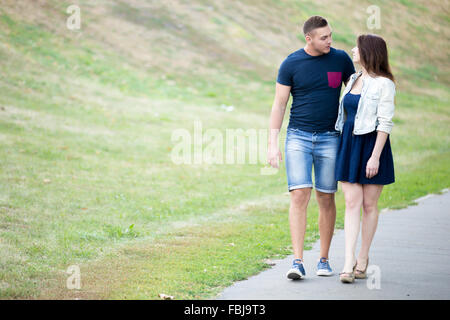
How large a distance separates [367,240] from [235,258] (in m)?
1.64

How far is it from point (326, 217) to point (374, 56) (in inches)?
63.1

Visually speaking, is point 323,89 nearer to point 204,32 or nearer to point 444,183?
point 444,183

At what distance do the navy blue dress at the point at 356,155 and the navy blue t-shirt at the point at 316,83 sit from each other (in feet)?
0.59

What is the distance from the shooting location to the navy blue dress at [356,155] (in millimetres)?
5848

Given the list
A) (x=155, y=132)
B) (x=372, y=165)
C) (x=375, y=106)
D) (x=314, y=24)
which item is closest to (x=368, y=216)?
(x=372, y=165)

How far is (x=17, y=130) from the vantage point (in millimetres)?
14945

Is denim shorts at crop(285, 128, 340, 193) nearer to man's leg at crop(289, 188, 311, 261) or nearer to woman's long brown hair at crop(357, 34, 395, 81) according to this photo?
man's leg at crop(289, 188, 311, 261)

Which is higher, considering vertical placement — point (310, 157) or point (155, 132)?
point (155, 132)

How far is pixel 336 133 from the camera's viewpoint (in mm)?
6090

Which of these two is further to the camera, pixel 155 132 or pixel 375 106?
pixel 155 132

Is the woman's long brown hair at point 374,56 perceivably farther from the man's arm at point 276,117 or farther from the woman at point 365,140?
the man's arm at point 276,117

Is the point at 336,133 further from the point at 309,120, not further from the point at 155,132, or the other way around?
the point at 155,132

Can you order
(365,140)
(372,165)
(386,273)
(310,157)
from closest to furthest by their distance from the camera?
(372,165) < (365,140) < (310,157) < (386,273)

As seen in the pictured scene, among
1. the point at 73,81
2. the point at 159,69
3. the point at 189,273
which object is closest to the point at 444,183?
the point at 189,273
